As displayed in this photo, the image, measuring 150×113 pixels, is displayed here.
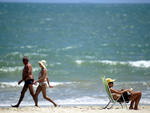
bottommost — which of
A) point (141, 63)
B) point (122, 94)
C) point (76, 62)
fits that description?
point (141, 63)

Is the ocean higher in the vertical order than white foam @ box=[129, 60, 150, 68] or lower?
higher

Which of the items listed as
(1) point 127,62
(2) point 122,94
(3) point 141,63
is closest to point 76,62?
(1) point 127,62

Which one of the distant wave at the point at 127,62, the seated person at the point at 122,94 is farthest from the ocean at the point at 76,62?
the seated person at the point at 122,94

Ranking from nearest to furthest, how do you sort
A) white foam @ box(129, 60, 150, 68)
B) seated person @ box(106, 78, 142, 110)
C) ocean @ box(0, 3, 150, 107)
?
seated person @ box(106, 78, 142, 110) → ocean @ box(0, 3, 150, 107) → white foam @ box(129, 60, 150, 68)

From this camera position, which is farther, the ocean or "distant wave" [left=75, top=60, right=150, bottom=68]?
"distant wave" [left=75, top=60, right=150, bottom=68]

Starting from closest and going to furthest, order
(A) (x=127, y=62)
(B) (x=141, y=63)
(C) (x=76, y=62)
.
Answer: (B) (x=141, y=63) → (C) (x=76, y=62) → (A) (x=127, y=62)

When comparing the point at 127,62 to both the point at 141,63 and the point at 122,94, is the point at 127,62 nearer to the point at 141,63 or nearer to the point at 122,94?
the point at 141,63

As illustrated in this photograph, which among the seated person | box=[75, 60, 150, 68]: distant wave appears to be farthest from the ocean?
the seated person

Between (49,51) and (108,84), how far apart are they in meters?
18.4

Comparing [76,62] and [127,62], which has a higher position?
[76,62]

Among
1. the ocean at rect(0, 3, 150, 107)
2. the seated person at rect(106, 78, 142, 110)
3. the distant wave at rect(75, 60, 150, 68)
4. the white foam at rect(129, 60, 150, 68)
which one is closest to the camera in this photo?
the seated person at rect(106, 78, 142, 110)

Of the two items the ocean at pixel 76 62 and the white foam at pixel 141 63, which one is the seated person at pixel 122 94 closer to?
the ocean at pixel 76 62

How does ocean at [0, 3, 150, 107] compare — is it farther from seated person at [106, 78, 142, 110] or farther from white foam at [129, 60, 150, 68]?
seated person at [106, 78, 142, 110]

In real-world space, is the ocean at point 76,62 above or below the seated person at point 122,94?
below
